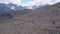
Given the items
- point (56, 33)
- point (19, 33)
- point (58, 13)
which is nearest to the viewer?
point (56, 33)

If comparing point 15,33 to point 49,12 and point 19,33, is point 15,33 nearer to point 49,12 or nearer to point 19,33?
point 19,33

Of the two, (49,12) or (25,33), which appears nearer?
(25,33)

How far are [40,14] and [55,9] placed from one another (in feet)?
25.5

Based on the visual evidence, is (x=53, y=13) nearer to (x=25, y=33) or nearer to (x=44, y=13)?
(x=44, y=13)

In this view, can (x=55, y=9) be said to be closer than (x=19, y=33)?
No

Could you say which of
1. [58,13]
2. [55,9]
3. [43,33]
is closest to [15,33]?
[43,33]

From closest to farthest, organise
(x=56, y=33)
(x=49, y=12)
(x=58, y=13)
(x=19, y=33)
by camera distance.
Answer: (x=56, y=33) → (x=19, y=33) → (x=58, y=13) → (x=49, y=12)

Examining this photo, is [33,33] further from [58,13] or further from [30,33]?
[58,13]

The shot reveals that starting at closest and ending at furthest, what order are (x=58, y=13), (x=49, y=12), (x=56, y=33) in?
(x=56, y=33)
(x=58, y=13)
(x=49, y=12)

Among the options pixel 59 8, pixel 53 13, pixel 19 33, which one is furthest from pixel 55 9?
pixel 19 33

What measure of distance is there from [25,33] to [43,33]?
12.0 feet

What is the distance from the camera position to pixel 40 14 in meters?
82.5

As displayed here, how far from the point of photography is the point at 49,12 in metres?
82.8

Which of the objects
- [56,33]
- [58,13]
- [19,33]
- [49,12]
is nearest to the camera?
[56,33]
